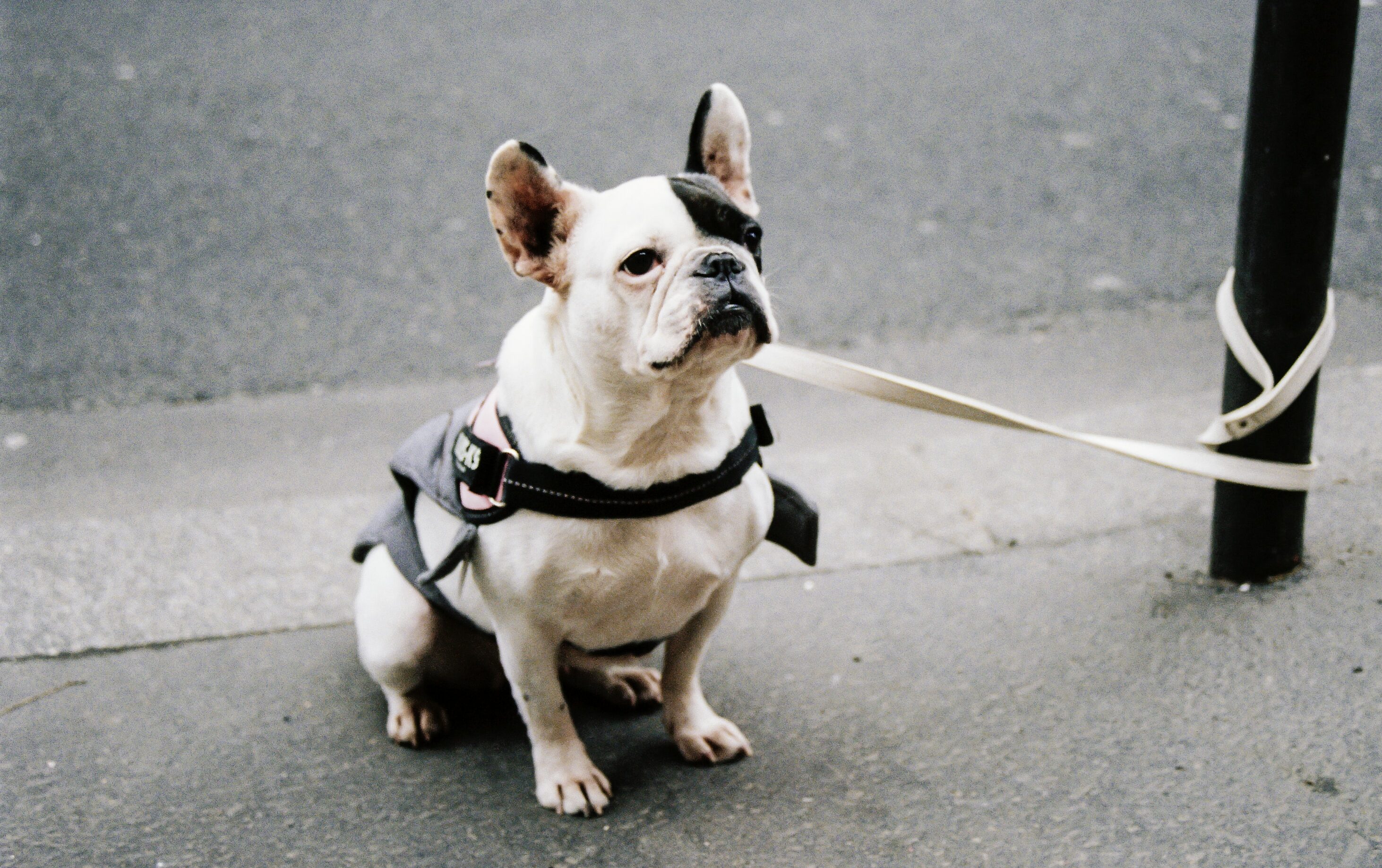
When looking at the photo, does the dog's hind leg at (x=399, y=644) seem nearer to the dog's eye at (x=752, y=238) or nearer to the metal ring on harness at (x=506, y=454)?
the metal ring on harness at (x=506, y=454)

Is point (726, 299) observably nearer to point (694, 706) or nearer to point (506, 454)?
point (506, 454)

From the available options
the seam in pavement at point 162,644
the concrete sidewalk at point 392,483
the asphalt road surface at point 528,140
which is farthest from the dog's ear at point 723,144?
the asphalt road surface at point 528,140

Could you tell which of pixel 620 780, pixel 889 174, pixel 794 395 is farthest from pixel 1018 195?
pixel 620 780

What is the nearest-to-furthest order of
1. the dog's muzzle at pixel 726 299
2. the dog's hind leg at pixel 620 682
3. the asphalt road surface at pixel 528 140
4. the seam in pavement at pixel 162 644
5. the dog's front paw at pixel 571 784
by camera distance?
the dog's muzzle at pixel 726 299, the dog's front paw at pixel 571 784, the dog's hind leg at pixel 620 682, the seam in pavement at pixel 162 644, the asphalt road surface at pixel 528 140

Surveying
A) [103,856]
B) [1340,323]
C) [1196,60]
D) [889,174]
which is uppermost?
[1196,60]

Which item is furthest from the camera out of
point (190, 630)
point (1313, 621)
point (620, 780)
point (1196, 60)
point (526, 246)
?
point (1196, 60)

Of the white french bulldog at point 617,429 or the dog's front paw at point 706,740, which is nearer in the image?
the white french bulldog at point 617,429

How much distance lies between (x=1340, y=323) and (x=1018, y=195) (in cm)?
153

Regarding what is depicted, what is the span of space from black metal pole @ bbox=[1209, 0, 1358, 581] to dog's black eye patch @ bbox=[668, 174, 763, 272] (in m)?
1.27

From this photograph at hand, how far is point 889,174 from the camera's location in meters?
5.86

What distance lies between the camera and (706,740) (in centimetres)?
267

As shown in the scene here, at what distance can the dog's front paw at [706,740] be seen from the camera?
2.66 metres

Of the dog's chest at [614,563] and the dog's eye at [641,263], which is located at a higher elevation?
the dog's eye at [641,263]

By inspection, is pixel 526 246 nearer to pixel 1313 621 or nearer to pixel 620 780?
pixel 620 780
